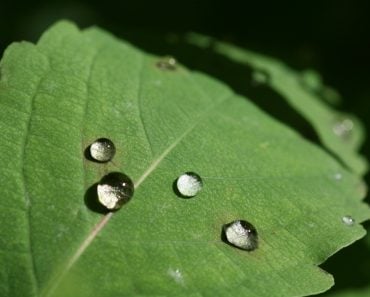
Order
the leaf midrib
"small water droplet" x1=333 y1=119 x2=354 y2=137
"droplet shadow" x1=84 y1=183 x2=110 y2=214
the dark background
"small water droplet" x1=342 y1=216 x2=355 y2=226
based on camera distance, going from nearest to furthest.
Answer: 1. the leaf midrib
2. "droplet shadow" x1=84 y1=183 x2=110 y2=214
3. "small water droplet" x1=342 y1=216 x2=355 y2=226
4. "small water droplet" x1=333 y1=119 x2=354 y2=137
5. the dark background

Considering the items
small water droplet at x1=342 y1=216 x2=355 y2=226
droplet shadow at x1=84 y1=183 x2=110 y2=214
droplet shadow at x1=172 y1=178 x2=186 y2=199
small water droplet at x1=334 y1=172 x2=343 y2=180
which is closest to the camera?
droplet shadow at x1=84 y1=183 x2=110 y2=214

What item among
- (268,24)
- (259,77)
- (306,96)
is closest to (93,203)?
(259,77)

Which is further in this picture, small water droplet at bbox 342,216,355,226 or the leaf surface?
the leaf surface

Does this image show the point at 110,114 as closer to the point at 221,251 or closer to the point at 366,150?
the point at 221,251

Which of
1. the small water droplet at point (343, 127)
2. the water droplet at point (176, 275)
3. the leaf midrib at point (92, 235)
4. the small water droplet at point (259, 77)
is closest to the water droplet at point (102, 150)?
the leaf midrib at point (92, 235)

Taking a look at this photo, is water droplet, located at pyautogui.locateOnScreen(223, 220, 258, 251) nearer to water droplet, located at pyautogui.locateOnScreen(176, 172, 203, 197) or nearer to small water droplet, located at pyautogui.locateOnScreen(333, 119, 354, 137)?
water droplet, located at pyautogui.locateOnScreen(176, 172, 203, 197)

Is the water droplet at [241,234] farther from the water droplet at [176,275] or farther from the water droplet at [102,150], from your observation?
the water droplet at [102,150]

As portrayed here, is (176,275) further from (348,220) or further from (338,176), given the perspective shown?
(338,176)

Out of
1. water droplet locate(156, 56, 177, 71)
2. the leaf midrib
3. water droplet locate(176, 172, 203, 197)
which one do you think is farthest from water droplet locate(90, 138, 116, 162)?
water droplet locate(156, 56, 177, 71)

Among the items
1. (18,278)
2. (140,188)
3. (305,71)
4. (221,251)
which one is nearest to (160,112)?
(140,188)
